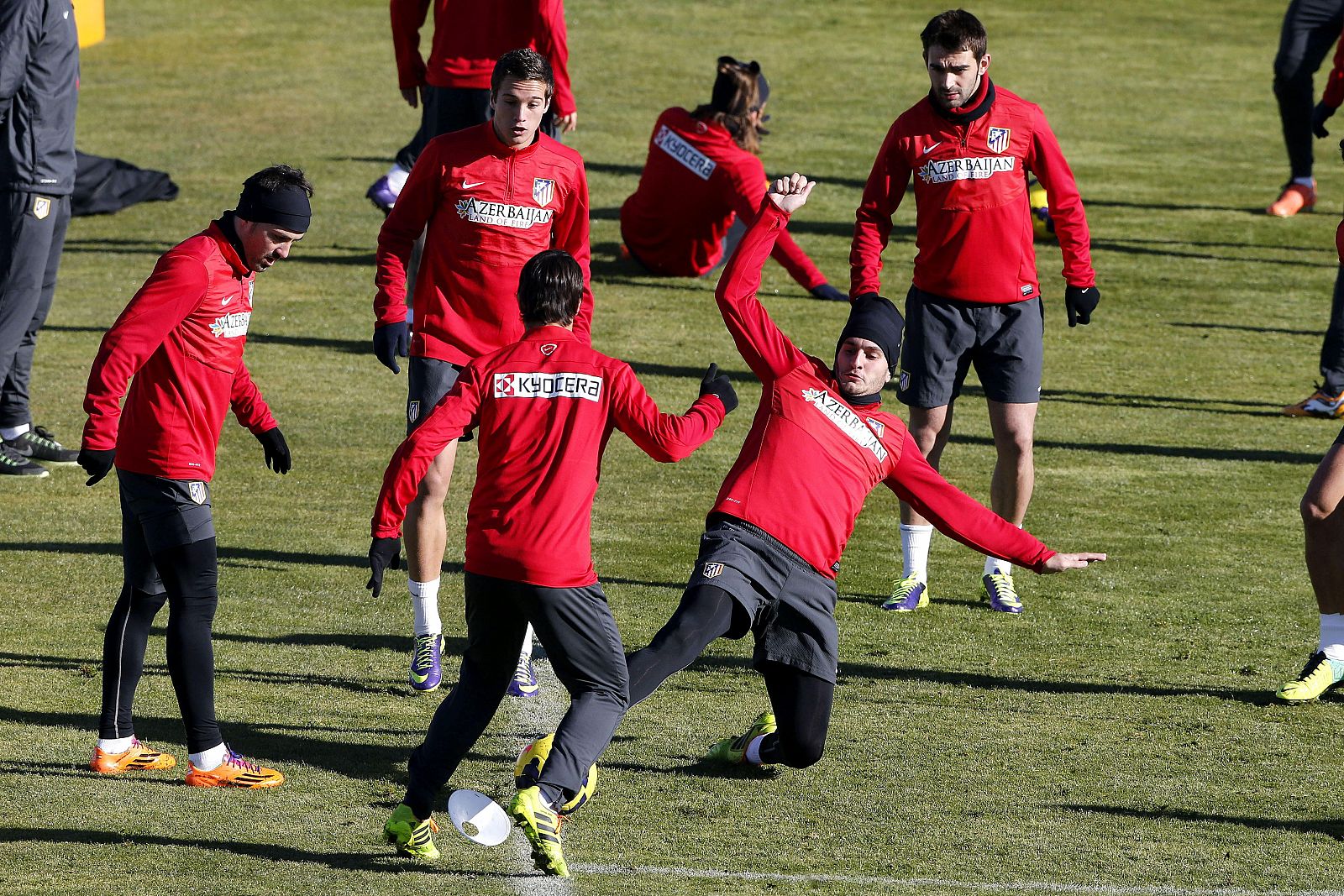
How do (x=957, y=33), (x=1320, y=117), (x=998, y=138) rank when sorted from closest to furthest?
(x=957, y=33) → (x=998, y=138) → (x=1320, y=117)

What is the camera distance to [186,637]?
19.2 feet

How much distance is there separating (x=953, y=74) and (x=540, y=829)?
3.94 meters

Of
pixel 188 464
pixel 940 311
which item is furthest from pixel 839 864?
pixel 940 311

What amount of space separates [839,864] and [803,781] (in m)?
0.69

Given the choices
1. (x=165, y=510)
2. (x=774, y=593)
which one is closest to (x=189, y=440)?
(x=165, y=510)

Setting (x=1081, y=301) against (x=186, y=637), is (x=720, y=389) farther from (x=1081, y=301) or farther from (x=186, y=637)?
(x=1081, y=301)

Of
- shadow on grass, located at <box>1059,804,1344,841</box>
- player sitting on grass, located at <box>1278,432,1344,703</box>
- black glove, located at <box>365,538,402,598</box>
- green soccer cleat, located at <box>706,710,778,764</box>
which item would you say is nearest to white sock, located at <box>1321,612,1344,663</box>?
player sitting on grass, located at <box>1278,432,1344,703</box>

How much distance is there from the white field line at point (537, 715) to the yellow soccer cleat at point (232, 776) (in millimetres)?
825

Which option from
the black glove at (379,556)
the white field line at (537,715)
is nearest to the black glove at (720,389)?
the black glove at (379,556)

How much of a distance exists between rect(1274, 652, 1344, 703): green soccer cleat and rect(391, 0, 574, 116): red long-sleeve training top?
5.52 meters

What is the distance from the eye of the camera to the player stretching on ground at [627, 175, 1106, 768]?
19.3 ft

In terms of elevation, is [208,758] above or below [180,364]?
below

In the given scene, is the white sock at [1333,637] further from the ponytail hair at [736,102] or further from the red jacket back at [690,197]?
the ponytail hair at [736,102]

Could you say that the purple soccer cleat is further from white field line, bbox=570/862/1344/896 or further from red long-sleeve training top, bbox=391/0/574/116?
red long-sleeve training top, bbox=391/0/574/116
